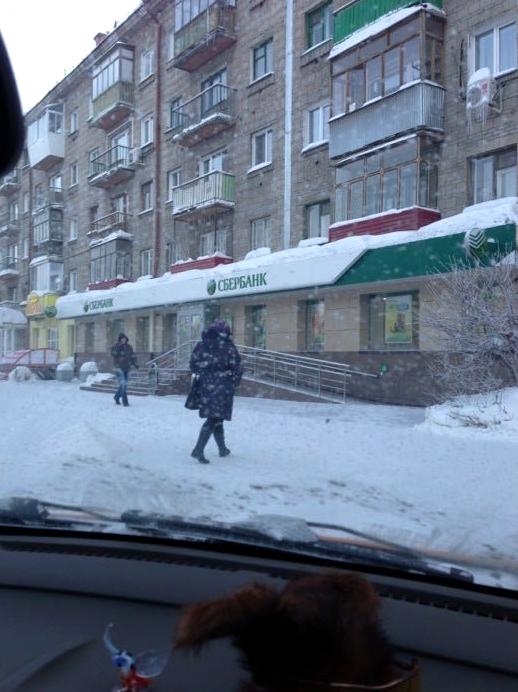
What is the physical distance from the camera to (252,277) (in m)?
15.1

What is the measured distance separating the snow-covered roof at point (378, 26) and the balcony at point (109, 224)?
5931mm

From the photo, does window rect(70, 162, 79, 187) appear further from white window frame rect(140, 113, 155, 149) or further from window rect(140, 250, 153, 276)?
window rect(140, 250, 153, 276)

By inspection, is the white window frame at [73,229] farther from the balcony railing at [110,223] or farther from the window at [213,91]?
the window at [213,91]

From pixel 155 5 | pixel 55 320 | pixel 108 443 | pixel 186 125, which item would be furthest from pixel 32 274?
pixel 108 443

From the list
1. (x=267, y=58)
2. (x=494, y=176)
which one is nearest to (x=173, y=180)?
(x=267, y=58)

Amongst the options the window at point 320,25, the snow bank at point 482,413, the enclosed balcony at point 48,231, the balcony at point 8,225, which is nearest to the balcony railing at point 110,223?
the enclosed balcony at point 48,231

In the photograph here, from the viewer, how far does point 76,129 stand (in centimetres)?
1304

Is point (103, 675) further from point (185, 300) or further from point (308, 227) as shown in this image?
point (308, 227)

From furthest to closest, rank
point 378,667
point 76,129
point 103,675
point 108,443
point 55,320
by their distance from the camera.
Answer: point 55,320 < point 76,129 < point 108,443 < point 103,675 < point 378,667

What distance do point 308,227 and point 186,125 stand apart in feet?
14.1

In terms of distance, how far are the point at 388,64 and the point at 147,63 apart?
4971 mm

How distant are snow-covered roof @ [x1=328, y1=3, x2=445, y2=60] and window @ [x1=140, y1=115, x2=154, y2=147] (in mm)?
4745

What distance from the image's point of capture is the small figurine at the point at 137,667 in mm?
1794

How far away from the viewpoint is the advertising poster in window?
41.7ft
